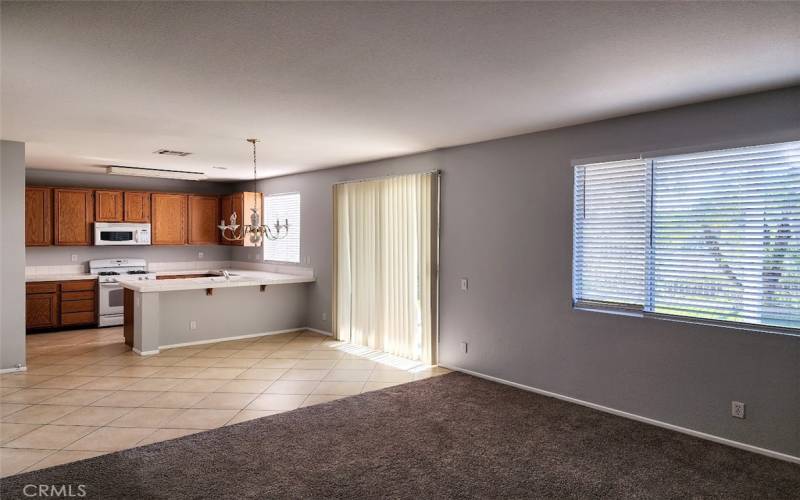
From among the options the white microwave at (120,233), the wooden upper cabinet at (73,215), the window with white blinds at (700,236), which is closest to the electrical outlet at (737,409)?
the window with white blinds at (700,236)

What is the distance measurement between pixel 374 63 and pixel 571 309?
2.88 metres

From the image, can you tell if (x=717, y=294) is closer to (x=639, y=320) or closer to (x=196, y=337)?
(x=639, y=320)

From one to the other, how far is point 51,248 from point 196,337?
334cm

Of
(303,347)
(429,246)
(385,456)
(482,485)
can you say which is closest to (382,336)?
(303,347)

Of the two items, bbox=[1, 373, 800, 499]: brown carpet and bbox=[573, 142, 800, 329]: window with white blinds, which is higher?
bbox=[573, 142, 800, 329]: window with white blinds

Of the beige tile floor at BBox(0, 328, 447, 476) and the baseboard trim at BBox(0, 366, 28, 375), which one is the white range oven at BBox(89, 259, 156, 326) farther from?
the baseboard trim at BBox(0, 366, 28, 375)

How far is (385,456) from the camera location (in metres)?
3.52

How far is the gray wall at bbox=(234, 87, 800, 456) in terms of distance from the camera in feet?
11.6

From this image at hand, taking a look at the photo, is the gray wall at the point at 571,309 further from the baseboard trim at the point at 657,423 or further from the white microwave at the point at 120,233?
the white microwave at the point at 120,233

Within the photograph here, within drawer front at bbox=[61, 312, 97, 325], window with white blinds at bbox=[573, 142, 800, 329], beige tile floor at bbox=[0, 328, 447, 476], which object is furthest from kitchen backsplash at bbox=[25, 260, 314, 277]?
window with white blinds at bbox=[573, 142, 800, 329]

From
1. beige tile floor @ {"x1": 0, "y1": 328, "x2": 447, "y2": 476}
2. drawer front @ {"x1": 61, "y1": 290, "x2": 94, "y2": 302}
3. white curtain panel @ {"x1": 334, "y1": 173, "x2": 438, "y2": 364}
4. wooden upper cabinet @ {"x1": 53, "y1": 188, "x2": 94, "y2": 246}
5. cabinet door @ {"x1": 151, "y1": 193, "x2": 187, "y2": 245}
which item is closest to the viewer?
beige tile floor @ {"x1": 0, "y1": 328, "x2": 447, "y2": 476}

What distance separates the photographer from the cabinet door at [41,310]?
24.7 feet

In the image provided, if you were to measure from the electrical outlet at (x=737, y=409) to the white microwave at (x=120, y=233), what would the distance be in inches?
340

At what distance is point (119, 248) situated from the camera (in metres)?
8.84
